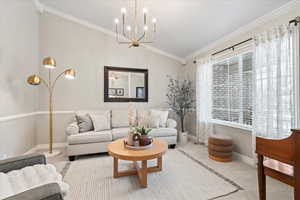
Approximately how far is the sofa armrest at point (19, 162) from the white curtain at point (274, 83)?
3018mm

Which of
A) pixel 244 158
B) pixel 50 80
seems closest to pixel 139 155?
pixel 244 158

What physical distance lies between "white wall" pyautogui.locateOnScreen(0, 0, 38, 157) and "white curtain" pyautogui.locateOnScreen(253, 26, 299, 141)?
4010 millimetres

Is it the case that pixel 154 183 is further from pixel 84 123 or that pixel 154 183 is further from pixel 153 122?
pixel 84 123

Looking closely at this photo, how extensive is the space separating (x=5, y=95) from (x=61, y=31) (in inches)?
81.6

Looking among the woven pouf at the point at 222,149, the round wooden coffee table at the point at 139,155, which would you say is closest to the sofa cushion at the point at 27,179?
the round wooden coffee table at the point at 139,155

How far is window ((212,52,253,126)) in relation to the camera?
8.84 ft

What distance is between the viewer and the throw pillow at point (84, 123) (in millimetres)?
3161

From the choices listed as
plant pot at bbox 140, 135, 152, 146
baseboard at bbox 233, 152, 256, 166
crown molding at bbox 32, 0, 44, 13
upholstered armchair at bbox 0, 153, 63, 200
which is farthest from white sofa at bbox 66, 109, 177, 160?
crown molding at bbox 32, 0, 44, 13

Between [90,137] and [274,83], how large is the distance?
10.7 feet

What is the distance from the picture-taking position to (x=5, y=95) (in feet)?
7.55

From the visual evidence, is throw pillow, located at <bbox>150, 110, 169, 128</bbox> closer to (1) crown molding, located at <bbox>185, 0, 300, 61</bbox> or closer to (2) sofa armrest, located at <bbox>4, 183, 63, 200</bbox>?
(1) crown molding, located at <bbox>185, 0, 300, 61</bbox>

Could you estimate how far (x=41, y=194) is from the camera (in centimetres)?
89

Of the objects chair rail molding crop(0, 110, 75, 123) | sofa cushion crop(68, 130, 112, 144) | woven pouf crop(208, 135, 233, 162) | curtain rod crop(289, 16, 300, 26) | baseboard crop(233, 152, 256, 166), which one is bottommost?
baseboard crop(233, 152, 256, 166)

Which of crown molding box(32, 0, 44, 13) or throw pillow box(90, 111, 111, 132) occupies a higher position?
crown molding box(32, 0, 44, 13)
